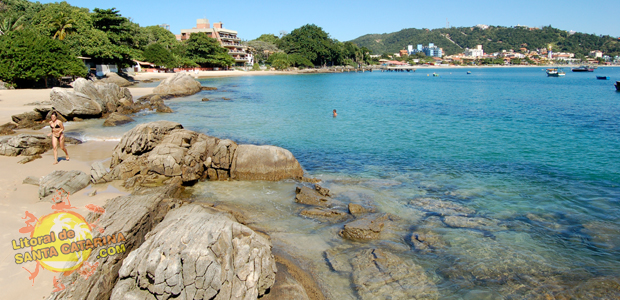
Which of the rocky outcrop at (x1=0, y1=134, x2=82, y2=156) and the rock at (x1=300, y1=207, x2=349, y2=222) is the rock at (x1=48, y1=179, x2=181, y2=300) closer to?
the rock at (x1=300, y1=207, x2=349, y2=222)

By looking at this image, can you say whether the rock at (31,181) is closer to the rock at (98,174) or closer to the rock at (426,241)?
the rock at (98,174)

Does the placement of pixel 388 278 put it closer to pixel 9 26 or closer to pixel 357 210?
pixel 357 210

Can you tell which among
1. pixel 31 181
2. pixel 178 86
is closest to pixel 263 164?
pixel 31 181

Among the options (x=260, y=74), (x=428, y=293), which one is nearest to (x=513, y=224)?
(x=428, y=293)

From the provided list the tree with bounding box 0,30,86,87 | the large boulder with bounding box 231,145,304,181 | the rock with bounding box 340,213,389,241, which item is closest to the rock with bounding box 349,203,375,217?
the rock with bounding box 340,213,389,241

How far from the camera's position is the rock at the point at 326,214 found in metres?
9.67

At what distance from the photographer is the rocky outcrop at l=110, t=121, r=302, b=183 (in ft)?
38.7

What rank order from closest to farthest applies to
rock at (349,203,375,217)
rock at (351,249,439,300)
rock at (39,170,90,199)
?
rock at (351,249,439,300), rock at (39,170,90,199), rock at (349,203,375,217)

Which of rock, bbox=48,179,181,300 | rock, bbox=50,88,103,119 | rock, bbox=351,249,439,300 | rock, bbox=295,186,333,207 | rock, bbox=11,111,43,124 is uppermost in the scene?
rock, bbox=50,88,103,119

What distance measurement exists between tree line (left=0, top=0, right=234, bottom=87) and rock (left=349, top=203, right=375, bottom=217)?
1433 inches

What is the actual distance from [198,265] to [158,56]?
8470 cm

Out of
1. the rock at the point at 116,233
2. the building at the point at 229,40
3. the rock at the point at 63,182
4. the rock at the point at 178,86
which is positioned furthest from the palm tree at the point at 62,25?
the building at the point at 229,40

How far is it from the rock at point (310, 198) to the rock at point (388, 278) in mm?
3011

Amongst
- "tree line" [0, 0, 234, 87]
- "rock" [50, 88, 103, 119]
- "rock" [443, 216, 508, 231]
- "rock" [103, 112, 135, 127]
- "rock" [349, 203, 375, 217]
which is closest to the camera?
"rock" [443, 216, 508, 231]
